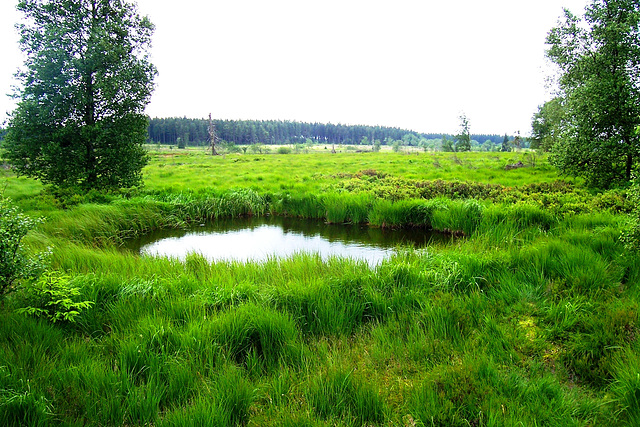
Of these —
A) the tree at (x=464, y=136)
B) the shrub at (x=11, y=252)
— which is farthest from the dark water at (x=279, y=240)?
the tree at (x=464, y=136)

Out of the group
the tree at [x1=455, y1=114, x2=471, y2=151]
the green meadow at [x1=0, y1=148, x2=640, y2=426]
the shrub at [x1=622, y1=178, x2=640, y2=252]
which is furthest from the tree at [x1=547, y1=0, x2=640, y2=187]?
the tree at [x1=455, y1=114, x2=471, y2=151]

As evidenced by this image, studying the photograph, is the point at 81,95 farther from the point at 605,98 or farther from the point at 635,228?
the point at 605,98

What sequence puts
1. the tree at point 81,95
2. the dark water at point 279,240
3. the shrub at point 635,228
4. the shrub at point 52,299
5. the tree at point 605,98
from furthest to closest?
the tree at point 81,95 < the tree at point 605,98 < the dark water at point 279,240 < the shrub at point 635,228 < the shrub at point 52,299

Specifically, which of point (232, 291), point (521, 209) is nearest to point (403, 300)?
point (232, 291)

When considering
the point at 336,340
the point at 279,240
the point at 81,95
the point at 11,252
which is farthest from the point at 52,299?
the point at 81,95

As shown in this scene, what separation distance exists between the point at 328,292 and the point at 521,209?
299 inches

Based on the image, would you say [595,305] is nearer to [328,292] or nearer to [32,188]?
[328,292]

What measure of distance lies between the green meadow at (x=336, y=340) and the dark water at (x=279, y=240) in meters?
2.73

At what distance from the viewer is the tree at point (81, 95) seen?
1330cm

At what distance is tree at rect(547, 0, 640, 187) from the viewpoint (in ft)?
37.4

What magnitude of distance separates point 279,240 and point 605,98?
39.3 ft

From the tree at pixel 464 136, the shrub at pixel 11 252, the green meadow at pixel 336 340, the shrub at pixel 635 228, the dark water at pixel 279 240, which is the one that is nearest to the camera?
the green meadow at pixel 336 340

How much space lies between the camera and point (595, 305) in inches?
179

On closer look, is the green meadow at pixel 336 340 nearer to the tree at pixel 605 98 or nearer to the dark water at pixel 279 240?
the dark water at pixel 279 240
